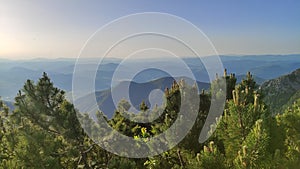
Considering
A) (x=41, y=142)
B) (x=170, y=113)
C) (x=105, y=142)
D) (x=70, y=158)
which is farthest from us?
(x=70, y=158)

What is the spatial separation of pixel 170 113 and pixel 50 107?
319 inches

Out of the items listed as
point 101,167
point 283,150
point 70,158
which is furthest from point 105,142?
point 283,150

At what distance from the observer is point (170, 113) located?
1235cm

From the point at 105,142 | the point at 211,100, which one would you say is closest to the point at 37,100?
the point at 105,142

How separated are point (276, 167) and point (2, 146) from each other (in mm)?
14434

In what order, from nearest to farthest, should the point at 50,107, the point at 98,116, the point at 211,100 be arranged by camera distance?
the point at 211,100
the point at 50,107
the point at 98,116

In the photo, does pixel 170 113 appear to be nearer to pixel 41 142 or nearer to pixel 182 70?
pixel 182 70

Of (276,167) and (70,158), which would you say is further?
(70,158)

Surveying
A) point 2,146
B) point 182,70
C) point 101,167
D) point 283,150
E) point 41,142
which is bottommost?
point 101,167

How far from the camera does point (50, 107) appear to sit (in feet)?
55.6

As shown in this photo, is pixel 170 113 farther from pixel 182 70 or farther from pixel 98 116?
pixel 98 116

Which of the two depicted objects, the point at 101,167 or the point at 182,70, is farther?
the point at 101,167

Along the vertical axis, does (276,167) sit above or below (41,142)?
above

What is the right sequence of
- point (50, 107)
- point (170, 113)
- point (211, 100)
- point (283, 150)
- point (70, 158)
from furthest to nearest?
point (50, 107), point (70, 158), point (211, 100), point (170, 113), point (283, 150)
